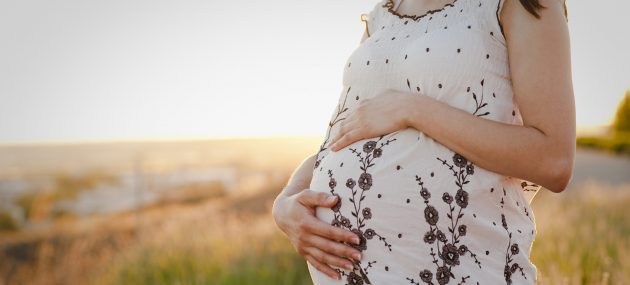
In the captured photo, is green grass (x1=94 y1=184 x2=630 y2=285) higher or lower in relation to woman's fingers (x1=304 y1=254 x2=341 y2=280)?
lower

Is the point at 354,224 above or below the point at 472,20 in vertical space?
below

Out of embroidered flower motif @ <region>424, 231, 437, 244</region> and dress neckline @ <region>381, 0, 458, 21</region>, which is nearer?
embroidered flower motif @ <region>424, 231, 437, 244</region>

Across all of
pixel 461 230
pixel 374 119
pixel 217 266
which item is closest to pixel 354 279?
pixel 461 230

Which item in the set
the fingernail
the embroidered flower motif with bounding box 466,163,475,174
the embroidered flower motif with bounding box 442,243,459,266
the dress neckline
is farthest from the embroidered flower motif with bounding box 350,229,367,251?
the dress neckline

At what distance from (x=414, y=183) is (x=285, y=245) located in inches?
188

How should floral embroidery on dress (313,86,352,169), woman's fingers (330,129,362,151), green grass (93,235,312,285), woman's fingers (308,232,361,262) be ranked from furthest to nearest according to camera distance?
green grass (93,235,312,285)
floral embroidery on dress (313,86,352,169)
woman's fingers (330,129,362,151)
woman's fingers (308,232,361,262)

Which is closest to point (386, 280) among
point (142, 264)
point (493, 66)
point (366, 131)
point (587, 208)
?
point (366, 131)

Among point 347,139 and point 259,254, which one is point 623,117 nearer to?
point 259,254

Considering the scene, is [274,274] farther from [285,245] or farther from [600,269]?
[600,269]

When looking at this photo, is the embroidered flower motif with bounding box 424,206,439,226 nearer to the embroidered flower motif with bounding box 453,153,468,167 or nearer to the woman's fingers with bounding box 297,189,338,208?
the embroidered flower motif with bounding box 453,153,468,167

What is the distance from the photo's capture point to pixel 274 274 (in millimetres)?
5234

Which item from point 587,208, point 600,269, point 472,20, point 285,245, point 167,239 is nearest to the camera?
point 472,20

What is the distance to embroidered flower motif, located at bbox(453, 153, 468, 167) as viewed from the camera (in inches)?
55.9

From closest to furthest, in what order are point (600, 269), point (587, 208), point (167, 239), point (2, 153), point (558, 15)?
1. point (558, 15)
2. point (600, 269)
3. point (167, 239)
4. point (587, 208)
5. point (2, 153)
